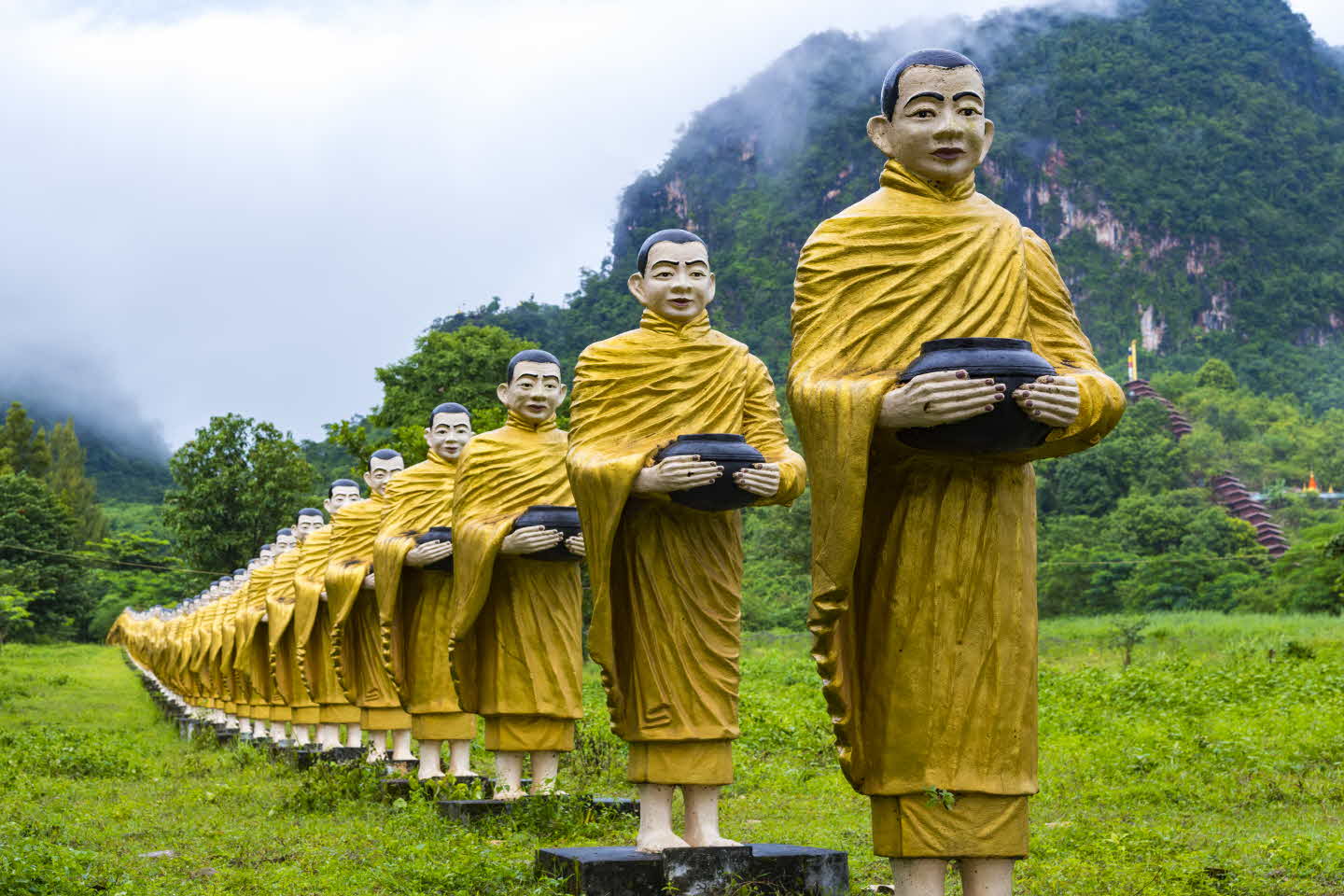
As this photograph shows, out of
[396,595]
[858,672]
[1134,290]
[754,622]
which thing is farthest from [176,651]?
[1134,290]

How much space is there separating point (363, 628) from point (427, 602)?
7.24ft

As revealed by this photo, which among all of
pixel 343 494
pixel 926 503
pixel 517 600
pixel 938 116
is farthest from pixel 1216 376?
pixel 926 503

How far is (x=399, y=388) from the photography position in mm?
31094

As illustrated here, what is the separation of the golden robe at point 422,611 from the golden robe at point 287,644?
4.97m

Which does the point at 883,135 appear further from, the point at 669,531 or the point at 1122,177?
the point at 1122,177

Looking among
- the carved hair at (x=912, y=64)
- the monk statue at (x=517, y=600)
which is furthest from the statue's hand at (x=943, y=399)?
the monk statue at (x=517, y=600)

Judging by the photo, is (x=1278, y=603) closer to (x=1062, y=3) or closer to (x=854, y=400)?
(x=854, y=400)

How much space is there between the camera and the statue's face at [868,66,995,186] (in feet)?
15.8

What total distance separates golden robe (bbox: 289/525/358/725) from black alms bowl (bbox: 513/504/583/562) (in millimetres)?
6203

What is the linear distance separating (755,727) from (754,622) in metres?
19.4

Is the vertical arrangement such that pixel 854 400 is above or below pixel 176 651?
above

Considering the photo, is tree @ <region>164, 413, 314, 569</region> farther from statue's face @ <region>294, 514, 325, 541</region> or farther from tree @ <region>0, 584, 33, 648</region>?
statue's face @ <region>294, 514, 325, 541</region>

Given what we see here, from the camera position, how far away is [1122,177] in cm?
9294

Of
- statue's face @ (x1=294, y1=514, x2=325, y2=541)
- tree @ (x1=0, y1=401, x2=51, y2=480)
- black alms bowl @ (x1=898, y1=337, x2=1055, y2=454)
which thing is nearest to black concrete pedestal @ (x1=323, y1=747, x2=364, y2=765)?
statue's face @ (x1=294, y1=514, x2=325, y2=541)
